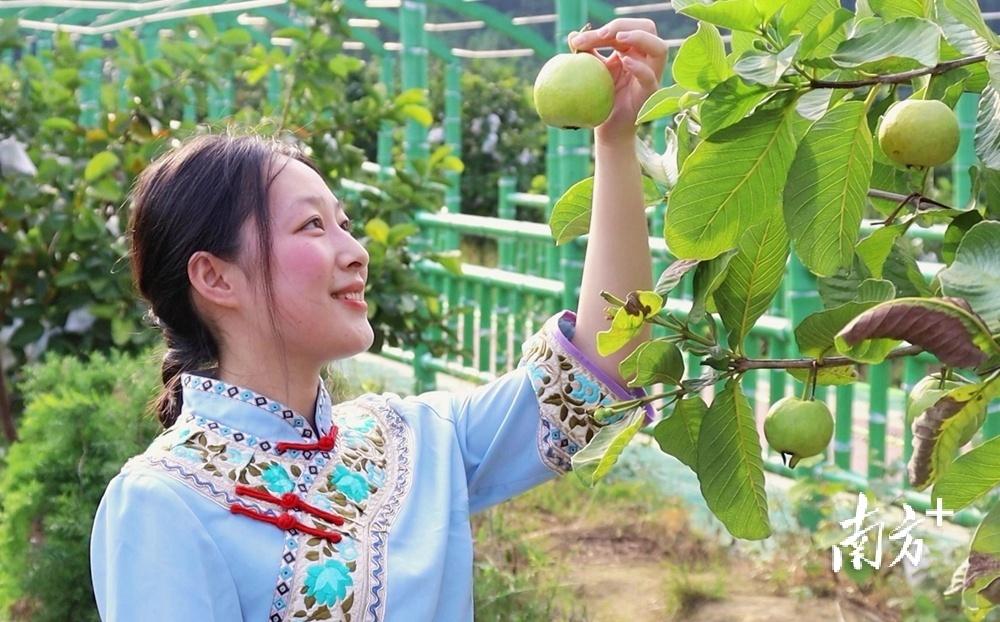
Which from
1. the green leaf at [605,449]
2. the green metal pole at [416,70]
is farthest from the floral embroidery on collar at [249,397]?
the green metal pole at [416,70]

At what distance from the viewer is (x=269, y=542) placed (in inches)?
58.7

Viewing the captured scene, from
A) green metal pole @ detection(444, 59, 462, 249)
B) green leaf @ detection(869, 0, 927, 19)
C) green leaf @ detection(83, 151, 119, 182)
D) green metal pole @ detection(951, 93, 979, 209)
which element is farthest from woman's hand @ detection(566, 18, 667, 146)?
green metal pole @ detection(444, 59, 462, 249)

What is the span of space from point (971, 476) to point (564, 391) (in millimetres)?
731

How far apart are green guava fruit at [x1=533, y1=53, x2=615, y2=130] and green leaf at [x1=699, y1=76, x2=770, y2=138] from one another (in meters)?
0.22

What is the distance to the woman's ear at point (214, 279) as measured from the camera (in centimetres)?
164

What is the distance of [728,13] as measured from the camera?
0.92 meters

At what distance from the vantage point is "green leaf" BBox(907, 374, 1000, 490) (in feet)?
2.91

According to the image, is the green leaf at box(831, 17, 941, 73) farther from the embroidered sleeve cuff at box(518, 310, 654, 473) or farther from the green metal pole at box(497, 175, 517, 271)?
the green metal pole at box(497, 175, 517, 271)

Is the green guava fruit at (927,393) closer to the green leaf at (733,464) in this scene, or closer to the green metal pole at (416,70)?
the green leaf at (733,464)

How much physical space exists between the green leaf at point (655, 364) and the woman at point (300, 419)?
38 cm

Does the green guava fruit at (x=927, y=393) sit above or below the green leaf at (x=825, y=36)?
below

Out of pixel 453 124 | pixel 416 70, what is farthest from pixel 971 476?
pixel 453 124

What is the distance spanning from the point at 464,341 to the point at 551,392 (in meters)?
4.33

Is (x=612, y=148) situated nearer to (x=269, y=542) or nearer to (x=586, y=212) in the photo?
(x=586, y=212)
